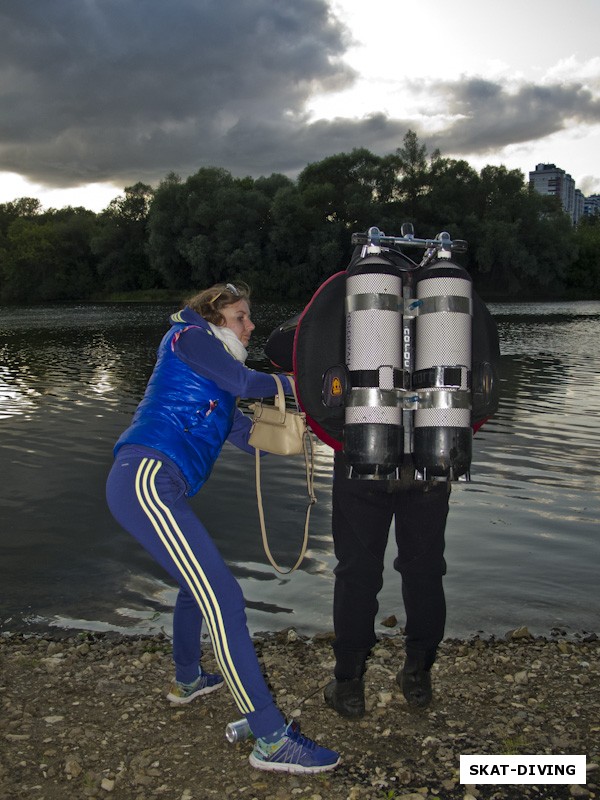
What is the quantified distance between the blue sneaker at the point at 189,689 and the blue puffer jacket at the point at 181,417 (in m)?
1.19

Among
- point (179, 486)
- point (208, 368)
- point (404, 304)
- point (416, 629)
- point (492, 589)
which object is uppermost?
point (404, 304)

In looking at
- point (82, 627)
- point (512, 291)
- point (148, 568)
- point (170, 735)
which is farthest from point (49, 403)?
point (512, 291)

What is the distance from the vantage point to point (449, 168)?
91.0 metres

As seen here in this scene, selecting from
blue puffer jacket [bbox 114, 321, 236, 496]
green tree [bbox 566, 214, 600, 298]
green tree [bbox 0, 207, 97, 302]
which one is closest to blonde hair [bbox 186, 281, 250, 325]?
blue puffer jacket [bbox 114, 321, 236, 496]

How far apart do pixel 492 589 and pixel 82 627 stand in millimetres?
3254

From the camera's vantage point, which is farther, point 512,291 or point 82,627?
point 512,291

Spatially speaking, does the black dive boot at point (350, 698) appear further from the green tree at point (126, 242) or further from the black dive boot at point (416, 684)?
the green tree at point (126, 242)

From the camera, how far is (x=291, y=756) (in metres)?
3.65

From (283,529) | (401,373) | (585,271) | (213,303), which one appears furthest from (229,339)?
(585,271)

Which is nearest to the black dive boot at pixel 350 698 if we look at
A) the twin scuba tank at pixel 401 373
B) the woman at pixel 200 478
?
the woman at pixel 200 478

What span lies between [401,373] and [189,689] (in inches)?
83.7

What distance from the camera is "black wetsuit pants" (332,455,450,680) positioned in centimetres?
388

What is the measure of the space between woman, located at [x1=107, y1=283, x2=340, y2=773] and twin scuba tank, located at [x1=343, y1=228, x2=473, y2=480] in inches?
21.6

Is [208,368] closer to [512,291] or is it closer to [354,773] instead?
[354,773]
